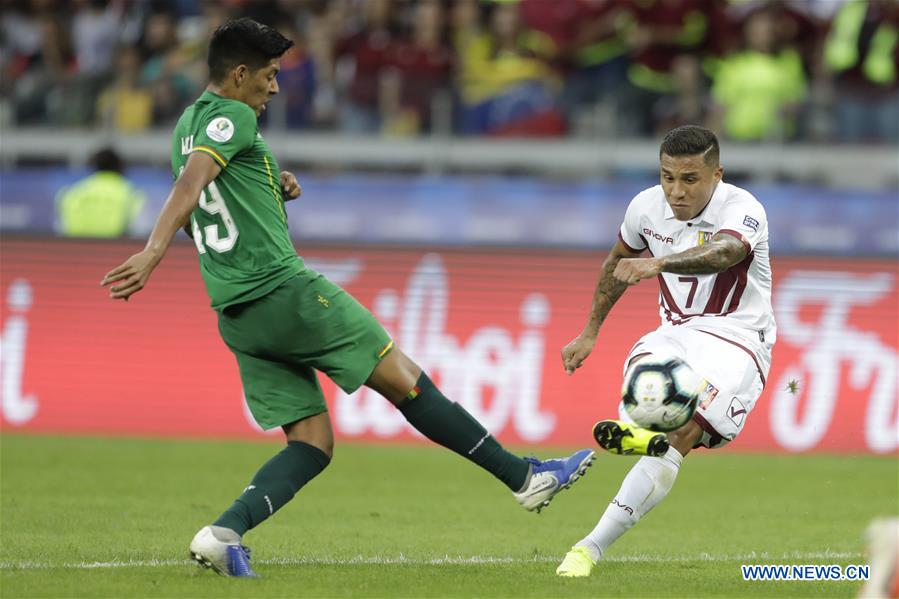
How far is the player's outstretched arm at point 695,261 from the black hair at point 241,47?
1.87 metres

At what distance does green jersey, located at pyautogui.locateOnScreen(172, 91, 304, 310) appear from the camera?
22.8ft

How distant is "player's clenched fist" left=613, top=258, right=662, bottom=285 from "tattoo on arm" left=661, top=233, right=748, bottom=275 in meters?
0.14

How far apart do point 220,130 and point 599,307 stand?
6.82 ft

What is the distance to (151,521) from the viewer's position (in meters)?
8.91

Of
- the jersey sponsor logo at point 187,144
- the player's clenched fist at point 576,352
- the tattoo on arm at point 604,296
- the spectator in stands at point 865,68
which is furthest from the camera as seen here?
the spectator in stands at point 865,68

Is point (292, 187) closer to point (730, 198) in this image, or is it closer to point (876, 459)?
point (730, 198)

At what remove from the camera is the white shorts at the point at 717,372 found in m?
7.00

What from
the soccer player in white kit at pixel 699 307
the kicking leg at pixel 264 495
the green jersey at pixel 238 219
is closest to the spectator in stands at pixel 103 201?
the green jersey at pixel 238 219

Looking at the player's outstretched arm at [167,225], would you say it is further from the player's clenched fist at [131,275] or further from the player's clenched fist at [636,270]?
the player's clenched fist at [636,270]

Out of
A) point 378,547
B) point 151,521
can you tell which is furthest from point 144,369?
point 378,547

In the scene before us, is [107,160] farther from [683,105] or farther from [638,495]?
[638,495]

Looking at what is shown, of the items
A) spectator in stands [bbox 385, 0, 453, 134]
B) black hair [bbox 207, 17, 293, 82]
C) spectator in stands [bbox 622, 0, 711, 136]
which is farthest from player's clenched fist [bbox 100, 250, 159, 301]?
spectator in stands [bbox 622, 0, 711, 136]

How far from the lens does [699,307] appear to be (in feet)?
24.1

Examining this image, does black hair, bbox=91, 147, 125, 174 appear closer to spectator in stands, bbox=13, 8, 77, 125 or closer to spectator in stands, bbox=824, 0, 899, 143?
spectator in stands, bbox=13, 8, 77, 125
